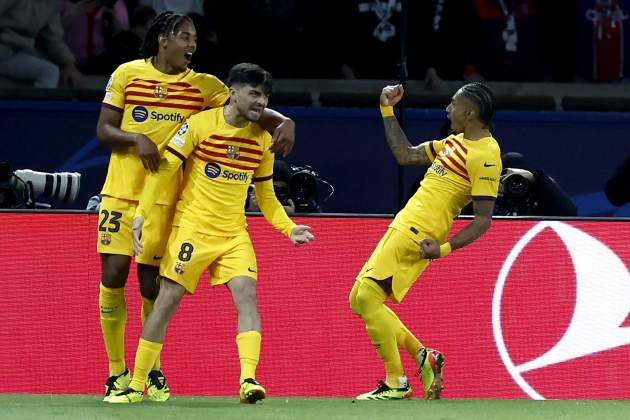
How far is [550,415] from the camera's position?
25.5ft

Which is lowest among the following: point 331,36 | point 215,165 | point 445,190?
point 445,190

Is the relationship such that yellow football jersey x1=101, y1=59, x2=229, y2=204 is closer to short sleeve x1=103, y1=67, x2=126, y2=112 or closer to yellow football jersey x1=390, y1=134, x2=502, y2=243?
short sleeve x1=103, y1=67, x2=126, y2=112

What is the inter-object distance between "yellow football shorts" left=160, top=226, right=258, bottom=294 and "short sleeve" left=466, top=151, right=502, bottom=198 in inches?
49.6

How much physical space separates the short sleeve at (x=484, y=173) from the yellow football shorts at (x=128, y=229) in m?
1.58

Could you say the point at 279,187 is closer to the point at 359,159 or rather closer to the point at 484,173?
the point at 359,159

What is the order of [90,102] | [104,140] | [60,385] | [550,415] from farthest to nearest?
[90,102]
[60,385]
[104,140]
[550,415]

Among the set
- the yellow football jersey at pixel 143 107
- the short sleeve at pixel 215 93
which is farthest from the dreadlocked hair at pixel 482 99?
the yellow football jersey at pixel 143 107

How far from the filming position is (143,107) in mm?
8406

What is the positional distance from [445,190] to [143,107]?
1.66m

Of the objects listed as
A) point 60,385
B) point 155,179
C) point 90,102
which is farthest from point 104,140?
point 90,102

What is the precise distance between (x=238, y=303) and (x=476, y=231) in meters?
1.37

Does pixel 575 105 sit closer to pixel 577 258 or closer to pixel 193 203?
pixel 577 258

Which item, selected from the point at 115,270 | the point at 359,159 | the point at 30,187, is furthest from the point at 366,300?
the point at 359,159

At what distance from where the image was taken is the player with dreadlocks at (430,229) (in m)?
8.55
